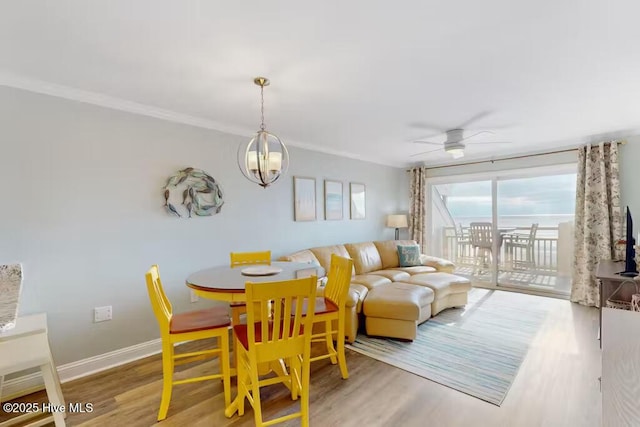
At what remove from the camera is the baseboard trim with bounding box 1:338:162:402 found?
2.14 m

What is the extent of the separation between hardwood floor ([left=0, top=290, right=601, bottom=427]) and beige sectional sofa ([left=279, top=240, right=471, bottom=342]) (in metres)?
0.52

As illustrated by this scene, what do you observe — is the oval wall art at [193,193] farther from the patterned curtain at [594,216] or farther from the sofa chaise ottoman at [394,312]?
the patterned curtain at [594,216]

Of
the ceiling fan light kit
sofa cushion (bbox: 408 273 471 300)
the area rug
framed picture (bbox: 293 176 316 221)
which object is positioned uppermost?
the ceiling fan light kit

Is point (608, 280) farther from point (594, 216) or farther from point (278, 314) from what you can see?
point (278, 314)

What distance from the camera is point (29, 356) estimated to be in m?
1.70

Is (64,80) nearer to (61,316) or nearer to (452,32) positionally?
(61,316)

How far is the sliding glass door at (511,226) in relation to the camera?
4.54 meters

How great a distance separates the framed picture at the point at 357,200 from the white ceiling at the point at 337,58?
6.00 ft

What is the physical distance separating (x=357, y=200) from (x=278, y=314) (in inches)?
140

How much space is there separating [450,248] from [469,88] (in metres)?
3.99

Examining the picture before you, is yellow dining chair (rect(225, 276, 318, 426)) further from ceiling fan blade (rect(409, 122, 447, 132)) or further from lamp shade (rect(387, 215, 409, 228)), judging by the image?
lamp shade (rect(387, 215, 409, 228))

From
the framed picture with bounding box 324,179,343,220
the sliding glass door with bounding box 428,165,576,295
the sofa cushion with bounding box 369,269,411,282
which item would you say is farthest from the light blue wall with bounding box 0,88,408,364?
the sliding glass door with bounding box 428,165,576,295

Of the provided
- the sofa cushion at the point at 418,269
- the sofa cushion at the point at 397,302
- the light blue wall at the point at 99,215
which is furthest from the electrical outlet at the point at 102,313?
the sofa cushion at the point at 418,269

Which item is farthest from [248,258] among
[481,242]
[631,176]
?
[631,176]
